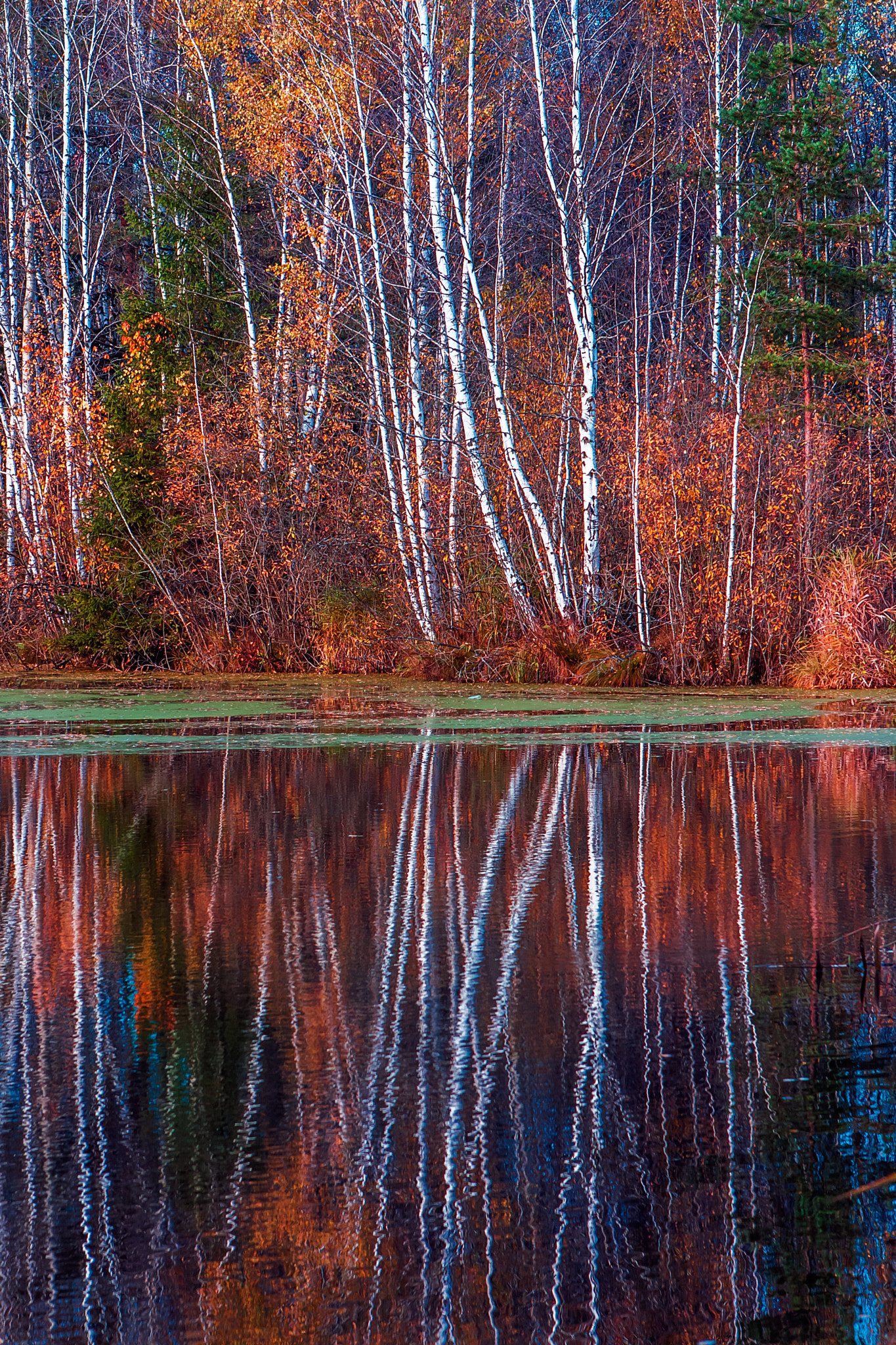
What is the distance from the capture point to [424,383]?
2192 cm

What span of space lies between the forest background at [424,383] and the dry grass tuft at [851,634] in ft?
0.11

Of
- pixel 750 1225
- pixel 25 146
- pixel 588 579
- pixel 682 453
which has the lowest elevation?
pixel 750 1225

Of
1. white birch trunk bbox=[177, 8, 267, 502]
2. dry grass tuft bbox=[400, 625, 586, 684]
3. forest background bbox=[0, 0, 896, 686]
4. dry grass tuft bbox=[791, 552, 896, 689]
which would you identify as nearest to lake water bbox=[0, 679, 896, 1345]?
dry grass tuft bbox=[791, 552, 896, 689]

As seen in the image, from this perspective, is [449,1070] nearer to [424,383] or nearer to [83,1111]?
[83,1111]

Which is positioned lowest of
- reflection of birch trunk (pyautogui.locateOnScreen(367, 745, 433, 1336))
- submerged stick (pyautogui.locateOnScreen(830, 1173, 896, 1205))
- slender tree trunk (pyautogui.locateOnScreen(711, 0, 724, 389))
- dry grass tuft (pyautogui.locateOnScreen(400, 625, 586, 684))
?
submerged stick (pyautogui.locateOnScreen(830, 1173, 896, 1205))

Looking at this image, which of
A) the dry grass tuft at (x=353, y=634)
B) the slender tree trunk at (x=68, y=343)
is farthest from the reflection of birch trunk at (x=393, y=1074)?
the slender tree trunk at (x=68, y=343)

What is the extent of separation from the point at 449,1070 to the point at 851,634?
42.2 ft

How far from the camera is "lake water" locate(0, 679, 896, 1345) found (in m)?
2.43

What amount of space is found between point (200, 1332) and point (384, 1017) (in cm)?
166

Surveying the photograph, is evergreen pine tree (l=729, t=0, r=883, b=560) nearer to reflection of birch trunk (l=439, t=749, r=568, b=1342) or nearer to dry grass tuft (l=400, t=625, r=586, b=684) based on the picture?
dry grass tuft (l=400, t=625, r=586, b=684)

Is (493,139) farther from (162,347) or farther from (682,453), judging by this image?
(682,453)

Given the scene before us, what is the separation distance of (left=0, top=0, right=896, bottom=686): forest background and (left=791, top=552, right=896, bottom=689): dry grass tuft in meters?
0.03

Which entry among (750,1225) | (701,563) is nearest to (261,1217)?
(750,1225)

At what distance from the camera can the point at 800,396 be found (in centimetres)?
2173
